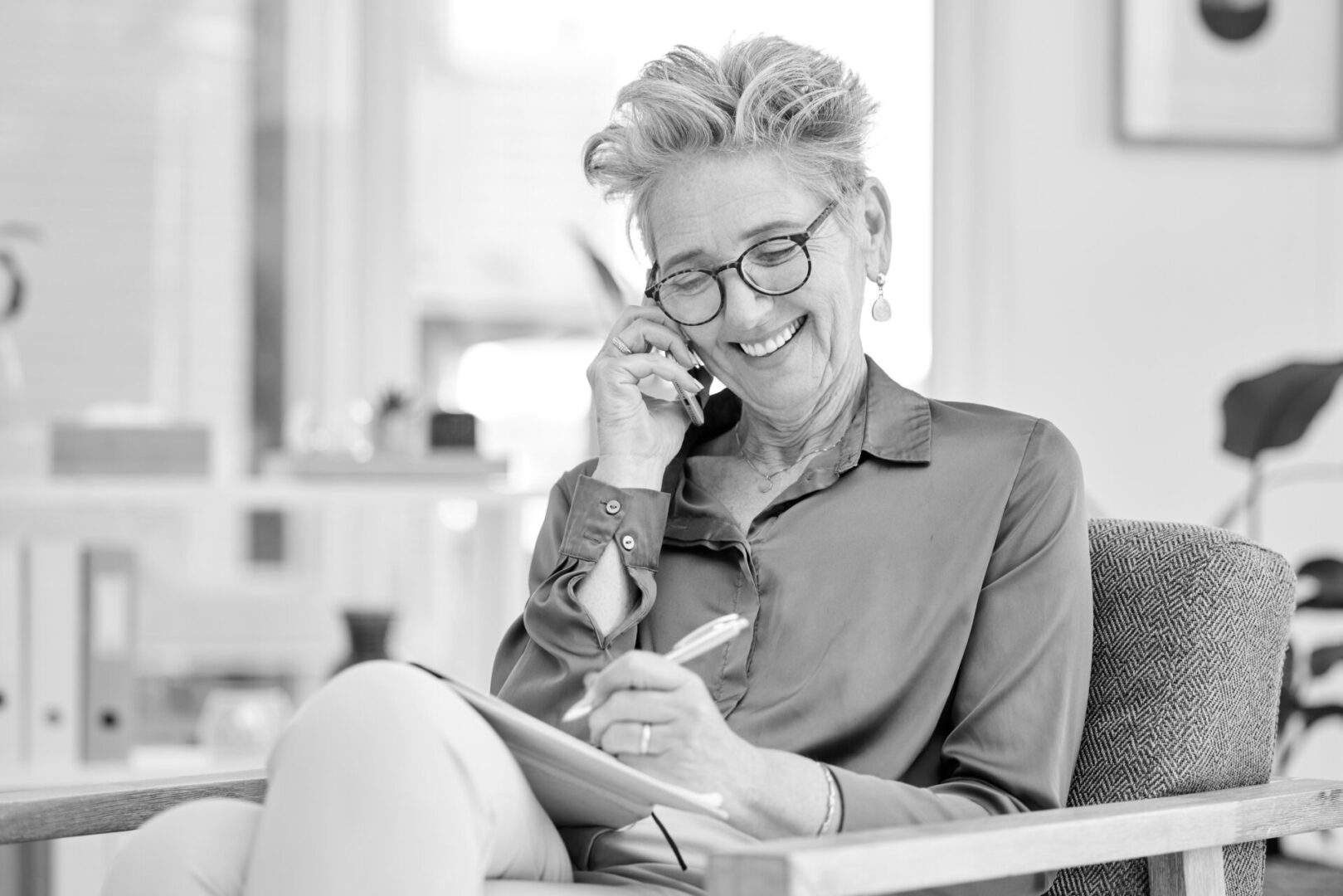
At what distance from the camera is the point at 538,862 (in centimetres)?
125

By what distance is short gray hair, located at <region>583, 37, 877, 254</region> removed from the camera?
1.50 meters

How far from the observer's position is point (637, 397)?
162cm

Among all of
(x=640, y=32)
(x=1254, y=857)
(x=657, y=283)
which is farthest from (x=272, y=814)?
(x=640, y=32)

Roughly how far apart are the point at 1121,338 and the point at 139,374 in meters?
2.45

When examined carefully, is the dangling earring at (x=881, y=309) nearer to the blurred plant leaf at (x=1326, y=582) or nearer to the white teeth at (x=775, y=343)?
the white teeth at (x=775, y=343)

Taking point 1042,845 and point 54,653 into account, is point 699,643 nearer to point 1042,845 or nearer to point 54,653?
point 1042,845

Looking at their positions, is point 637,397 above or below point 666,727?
above

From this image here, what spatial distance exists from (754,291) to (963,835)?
60cm

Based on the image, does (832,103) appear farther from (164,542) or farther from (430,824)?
(164,542)

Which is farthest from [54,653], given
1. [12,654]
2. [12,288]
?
[12,288]

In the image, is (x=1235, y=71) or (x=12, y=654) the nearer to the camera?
(x=12, y=654)

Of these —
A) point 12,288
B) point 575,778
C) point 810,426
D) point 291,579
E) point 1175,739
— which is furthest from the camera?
point 291,579

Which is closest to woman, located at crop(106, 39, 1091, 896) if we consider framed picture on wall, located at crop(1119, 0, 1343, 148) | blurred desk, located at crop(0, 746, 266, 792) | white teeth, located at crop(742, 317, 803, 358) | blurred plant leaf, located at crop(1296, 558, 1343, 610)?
white teeth, located at crop(742, 317, 803, 358)

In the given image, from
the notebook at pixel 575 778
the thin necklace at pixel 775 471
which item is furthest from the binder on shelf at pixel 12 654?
the notebook at pixel 575 778
